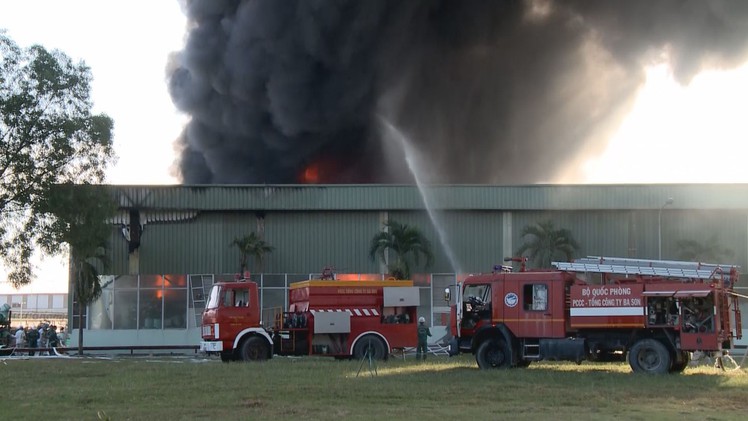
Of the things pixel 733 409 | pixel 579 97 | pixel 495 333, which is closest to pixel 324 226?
pixel 579 97

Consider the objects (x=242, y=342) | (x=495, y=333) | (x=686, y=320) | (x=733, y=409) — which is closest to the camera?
(x=733, y=409)

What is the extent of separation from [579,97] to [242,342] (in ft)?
116

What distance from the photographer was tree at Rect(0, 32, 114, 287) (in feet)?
113

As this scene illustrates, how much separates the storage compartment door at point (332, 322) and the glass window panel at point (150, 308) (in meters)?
22.1

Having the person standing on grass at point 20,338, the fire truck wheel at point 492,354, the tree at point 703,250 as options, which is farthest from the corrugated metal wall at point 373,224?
the fire truck wheel at point 492,354

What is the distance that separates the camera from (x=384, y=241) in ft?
157

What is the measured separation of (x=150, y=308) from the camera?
4981 cm

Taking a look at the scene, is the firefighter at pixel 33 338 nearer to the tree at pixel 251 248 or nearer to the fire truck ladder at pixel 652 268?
the tree at pixel 251 248

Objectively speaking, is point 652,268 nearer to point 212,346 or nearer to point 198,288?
point 212,346

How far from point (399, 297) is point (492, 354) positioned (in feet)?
18.2

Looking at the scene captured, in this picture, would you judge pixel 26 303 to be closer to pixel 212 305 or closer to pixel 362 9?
pixel 362 9

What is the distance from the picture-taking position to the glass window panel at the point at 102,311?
49562mm

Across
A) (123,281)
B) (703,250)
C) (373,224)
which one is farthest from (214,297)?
(703,250)

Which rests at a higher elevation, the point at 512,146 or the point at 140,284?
the point at 512,146
